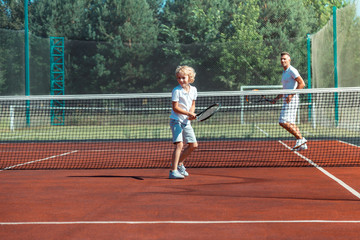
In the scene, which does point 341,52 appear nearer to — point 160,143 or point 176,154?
point 160,143

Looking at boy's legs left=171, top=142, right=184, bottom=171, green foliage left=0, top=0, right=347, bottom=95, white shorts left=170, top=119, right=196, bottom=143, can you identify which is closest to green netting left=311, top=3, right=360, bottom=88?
green foliage left=0, top=0, right=347, bottom=95

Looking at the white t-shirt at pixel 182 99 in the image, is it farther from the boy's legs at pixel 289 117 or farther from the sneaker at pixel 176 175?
the boy's legs at pixel 289 117

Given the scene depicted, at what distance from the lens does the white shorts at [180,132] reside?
21.9ft

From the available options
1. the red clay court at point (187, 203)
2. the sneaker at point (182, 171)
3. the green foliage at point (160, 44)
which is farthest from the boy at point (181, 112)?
the green foliage at point (160, 44)

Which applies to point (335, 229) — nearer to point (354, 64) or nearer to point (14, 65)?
point (354, 64)

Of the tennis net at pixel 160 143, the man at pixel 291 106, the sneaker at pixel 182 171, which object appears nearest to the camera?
the sneaker at pixel 182 171

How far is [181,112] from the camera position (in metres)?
6.50

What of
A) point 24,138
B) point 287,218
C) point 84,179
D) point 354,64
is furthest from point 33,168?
point 354,64

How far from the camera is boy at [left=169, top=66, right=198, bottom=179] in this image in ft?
21.5

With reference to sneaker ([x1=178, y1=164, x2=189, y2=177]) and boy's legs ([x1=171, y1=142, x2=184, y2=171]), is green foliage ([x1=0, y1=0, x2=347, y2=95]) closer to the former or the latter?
sneaker ([x1=178, y1=164, x2=189, y2=177])

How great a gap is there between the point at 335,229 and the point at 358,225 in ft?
0.74

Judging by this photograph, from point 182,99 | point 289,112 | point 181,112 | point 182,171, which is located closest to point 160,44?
point 289,112

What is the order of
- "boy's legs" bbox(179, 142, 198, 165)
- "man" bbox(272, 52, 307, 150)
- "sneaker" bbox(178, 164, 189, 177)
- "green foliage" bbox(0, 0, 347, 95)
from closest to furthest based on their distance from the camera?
"boy's legs" bbox(179, 142, 198, 165) → "sneaker" bbox(178, 164, 189, 177) → "man" bbox(272, 52, 307, 150) → "green foliage" bbox(0, 0, 347, 95)

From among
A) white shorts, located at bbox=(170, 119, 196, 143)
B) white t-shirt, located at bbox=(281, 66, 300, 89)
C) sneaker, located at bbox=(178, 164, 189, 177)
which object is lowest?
sneaker, located at bbox=(178, 164, 189, 177)
